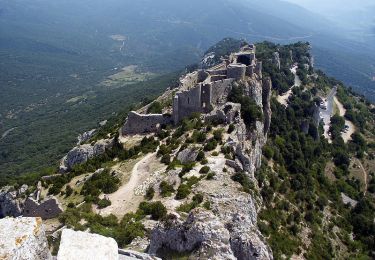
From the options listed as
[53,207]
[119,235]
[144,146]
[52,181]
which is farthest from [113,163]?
[119,235]

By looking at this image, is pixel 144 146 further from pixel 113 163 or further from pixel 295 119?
pixel 295 119

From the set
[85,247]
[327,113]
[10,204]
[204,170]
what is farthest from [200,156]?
[327,113]

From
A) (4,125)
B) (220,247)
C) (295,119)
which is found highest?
(220,247)

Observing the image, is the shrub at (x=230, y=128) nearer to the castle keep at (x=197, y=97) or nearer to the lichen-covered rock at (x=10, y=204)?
the castle keep at (x=197, y=97)

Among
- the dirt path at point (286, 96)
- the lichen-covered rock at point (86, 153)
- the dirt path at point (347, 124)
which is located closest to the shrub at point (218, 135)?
the lichen-covered rock at point (86, 153)

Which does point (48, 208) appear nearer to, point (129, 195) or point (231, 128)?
point (129, 195)
